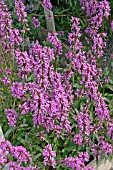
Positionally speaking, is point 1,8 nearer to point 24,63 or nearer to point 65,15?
point 24,63

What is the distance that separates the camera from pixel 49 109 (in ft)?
9.09

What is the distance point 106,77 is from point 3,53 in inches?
37.7

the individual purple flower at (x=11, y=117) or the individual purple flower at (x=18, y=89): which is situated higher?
the individual purple flower at (x=18, y=89)

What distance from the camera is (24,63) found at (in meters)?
2.81

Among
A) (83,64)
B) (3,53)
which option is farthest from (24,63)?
(3,53)

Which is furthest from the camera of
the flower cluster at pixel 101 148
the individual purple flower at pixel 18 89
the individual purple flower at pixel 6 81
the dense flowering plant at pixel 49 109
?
the individual purple flower at pixel 6 81

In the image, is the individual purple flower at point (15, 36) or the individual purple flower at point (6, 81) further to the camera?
the individual purple flower at point (6, 81)

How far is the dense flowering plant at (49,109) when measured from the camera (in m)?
2.78

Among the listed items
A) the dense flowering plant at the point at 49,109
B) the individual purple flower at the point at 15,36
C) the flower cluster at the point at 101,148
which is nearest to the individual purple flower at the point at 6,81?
the dense flowering plant at the point at 49,109

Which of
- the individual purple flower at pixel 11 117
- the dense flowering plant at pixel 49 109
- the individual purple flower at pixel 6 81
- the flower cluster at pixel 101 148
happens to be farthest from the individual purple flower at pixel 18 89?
the flower cluster at pixel 101 148

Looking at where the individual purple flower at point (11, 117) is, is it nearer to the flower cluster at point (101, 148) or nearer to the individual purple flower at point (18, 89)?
the individual purple flower at point (18, 89)

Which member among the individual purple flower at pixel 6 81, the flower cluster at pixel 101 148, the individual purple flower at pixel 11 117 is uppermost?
the individual purple flower at pixel 6 81

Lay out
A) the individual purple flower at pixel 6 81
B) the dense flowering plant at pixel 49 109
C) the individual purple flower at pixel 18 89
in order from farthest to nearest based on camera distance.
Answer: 1. the individual purple flower at pixel 6 81
2. the individual purple flower at pixel 18 89
3. the dense flowering plant at pixel 49 109

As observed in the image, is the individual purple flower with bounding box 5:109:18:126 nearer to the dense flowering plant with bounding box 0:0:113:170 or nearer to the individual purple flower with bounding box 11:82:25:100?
the dense flowering plant with bounding box 0:0:113:170
